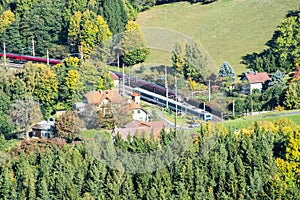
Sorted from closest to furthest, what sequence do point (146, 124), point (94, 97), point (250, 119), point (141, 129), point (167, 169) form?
point (94, 97) < point (167, 169) < point (141, 129) < point (146, 124) < point (250, 119)

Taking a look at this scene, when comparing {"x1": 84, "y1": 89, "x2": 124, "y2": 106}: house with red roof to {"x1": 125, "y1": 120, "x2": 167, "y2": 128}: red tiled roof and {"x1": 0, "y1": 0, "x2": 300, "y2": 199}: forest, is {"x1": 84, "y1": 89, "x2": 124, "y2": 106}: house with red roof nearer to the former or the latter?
{"x1": 0, "y1": 0, "x2": 300, "y2": 199}: forest

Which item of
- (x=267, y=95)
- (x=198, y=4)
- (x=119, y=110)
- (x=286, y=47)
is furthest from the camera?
(x=198, y=4)

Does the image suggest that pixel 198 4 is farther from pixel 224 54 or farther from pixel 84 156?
pixel 84 156

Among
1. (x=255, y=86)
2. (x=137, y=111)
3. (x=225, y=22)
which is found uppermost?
(x=225, y=22)

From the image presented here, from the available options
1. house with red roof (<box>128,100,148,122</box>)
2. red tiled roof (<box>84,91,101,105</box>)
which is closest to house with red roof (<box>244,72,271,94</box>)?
house with red roof (<box>128,100,148,122</box>)

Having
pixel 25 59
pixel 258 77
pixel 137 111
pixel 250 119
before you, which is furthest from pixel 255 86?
pixel 137 111

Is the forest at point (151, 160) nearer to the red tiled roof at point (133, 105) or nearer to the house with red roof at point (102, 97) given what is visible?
the house with red roof at point (102, 97)

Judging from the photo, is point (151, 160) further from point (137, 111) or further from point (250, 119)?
point (250, 119)

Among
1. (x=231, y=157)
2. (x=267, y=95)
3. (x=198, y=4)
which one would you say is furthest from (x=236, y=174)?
(x=198, y=4)
